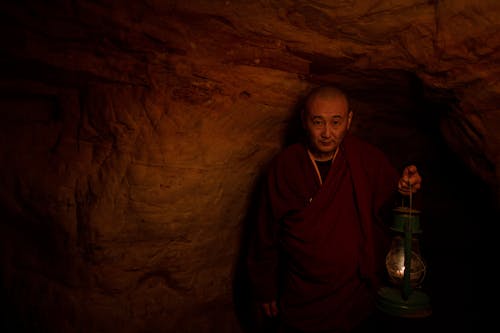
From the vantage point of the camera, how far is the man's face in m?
→ 2.09

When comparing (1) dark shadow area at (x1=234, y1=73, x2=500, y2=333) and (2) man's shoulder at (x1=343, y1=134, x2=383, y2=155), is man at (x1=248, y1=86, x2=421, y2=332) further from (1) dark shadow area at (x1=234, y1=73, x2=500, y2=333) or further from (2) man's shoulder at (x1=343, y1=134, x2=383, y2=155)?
(1) dark shadow area at (x1=234, y1=73, x2=500, y2=333)

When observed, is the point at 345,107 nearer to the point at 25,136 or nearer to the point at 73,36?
the point at 73,36

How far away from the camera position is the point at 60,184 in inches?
76.3

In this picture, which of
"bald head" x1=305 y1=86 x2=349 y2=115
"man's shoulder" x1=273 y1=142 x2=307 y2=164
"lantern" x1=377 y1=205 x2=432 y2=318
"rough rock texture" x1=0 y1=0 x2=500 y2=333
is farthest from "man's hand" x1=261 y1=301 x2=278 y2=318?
"bald head" x1=305 y1=86 x2=349 y2=115

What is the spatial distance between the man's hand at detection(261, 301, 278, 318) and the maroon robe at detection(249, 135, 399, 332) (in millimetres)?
41

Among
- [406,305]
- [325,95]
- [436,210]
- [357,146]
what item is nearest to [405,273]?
[406,305]

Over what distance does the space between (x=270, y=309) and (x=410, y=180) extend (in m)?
1.07

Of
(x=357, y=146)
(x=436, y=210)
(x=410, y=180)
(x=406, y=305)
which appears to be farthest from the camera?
(x=436, y=210)

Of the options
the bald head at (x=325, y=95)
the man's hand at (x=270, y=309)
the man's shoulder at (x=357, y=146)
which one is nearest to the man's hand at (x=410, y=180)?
the man's shoulder at (x=357, y=146)

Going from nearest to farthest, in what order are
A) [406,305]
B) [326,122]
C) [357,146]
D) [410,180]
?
[406,305] < [410,180] < [326,122] < [357,146]

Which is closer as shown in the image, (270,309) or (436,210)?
(270,309)

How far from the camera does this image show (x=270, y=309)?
220 cm

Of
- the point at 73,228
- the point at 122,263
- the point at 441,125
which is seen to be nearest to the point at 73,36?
the point at 73,228

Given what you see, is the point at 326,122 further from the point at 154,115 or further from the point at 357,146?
the point at 154,115
